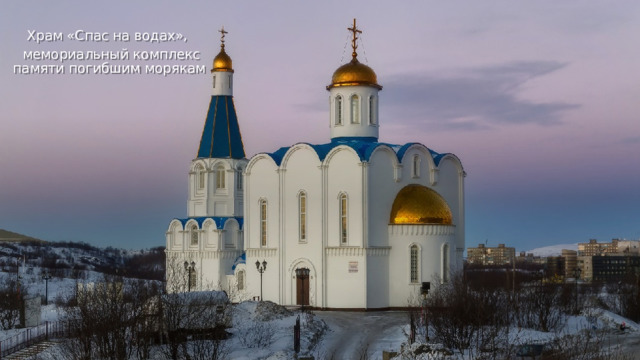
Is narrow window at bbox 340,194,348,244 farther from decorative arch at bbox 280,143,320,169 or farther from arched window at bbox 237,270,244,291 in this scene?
arched window at bbox 237,270,244,291

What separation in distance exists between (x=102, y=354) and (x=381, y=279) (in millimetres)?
13133

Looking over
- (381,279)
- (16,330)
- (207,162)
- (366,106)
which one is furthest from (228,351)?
(207,162)

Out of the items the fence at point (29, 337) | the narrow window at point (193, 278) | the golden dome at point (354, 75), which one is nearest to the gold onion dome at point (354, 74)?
the golden dome at point (354, 75)

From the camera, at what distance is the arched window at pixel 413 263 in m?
31.7

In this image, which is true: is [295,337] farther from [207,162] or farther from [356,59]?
[207,162]

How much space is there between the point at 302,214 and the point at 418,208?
4.24 meters

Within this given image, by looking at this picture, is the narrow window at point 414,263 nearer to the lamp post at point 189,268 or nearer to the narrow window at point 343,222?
the narrow window at point 343,222

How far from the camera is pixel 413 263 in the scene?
31766mm

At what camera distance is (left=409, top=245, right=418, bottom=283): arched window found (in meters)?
31.7

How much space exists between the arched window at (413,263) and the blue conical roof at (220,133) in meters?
11.0

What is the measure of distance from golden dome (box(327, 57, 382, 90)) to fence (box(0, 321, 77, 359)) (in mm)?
13658

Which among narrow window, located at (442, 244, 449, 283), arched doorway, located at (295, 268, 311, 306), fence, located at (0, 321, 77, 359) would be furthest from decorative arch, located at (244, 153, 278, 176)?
fence, located at (0, 321, 77, 359)

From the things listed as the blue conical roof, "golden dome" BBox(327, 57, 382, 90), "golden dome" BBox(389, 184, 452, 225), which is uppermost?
"golden dome" BBox(327, 57, 382, 90)

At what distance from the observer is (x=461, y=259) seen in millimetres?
34531
